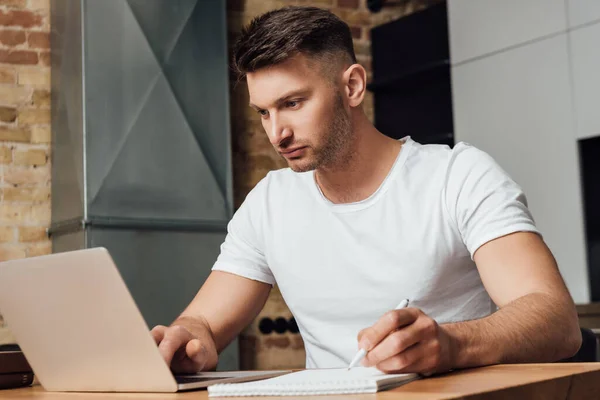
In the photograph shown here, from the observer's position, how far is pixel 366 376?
3.68 feet

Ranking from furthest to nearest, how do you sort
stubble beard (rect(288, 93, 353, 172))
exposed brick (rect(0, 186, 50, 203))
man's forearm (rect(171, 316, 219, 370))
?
1. exposed brick (rect(0, 186, 50, 203))
2. stubble beard (rect(288, 93, 353, 172))
3. man's forearm (rect(171, 316, 219, 370))

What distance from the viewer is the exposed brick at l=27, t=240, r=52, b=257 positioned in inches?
143

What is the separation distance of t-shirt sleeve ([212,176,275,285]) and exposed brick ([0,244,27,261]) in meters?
1.80

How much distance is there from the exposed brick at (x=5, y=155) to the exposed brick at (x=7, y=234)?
0.89 feet

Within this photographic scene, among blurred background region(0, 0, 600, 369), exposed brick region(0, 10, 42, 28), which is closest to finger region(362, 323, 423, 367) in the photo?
blurred background region(0, 0, 600, 369)

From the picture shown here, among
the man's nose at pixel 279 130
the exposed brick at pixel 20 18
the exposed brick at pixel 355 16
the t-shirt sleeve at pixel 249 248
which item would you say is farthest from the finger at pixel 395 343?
the exposed brick at pixel 355 16

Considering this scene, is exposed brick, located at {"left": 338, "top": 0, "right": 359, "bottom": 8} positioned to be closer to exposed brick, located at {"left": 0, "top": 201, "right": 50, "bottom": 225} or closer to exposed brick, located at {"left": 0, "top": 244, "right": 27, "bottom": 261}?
exposed brick, located at {"left": 0, "top": 201, "right": 50, "bottom": 225}

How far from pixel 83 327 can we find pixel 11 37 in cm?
283

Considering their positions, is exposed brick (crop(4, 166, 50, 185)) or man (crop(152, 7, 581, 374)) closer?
man (crop(152, 7, 581, 374))

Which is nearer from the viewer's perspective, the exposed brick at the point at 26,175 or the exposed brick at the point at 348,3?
the exposed brick at the point at 26,175

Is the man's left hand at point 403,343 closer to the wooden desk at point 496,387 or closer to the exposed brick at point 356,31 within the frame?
the wooden desk at point 496,387

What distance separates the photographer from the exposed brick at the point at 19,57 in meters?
3.66

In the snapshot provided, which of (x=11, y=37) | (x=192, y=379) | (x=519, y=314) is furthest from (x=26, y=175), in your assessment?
(x=519, y=314)

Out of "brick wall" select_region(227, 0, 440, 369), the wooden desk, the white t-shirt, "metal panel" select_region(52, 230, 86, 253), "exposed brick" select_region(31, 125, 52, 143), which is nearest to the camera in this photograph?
the wooden desk
